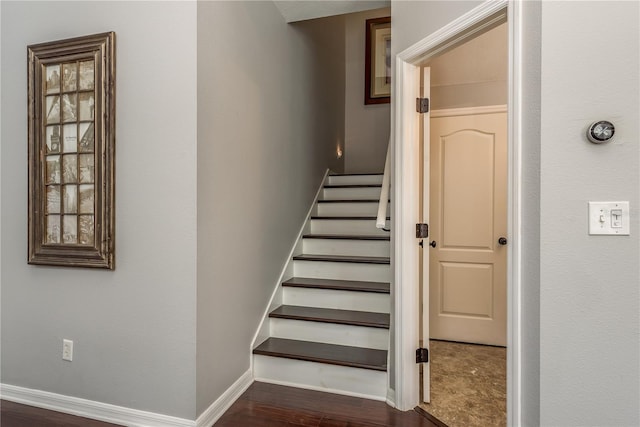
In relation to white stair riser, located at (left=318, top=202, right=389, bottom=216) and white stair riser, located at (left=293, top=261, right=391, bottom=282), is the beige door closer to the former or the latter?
white stair riser, located at (left=318, top=202, right=389, bottom=216)

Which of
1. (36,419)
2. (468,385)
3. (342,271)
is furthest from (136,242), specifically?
(468,385)

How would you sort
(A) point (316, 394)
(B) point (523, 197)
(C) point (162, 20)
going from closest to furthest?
(B) point (523, 197) < (C) point (162, 20) < (A) point (316, 394)

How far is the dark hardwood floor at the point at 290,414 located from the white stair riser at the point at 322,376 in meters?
0.05

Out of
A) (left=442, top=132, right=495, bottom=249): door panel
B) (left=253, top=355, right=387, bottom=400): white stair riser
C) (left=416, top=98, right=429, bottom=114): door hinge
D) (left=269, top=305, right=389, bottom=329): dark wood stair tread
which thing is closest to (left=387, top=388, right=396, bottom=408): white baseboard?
(left=253, top=355, right=387, bottom=400): white stair riser

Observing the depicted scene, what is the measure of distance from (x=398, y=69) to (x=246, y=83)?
957 millimetres

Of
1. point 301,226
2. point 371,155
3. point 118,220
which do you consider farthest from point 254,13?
point 371,155

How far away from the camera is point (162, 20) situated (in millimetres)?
1797

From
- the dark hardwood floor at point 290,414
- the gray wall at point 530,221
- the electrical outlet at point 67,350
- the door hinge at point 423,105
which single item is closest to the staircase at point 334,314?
the dark hardwood floor at point 290,414

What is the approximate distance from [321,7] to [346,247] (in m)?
1.91

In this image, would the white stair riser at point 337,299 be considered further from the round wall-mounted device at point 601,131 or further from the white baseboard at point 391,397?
the round wall-mounted device at point 601,131

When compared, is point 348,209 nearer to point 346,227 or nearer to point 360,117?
point 346,227

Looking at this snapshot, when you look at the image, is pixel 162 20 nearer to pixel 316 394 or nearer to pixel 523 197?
pixel 523 197

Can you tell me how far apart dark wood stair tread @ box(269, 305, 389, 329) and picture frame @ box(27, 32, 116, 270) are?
48.1 inches

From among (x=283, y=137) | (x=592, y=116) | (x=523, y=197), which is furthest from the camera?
(x=283, y=137)
